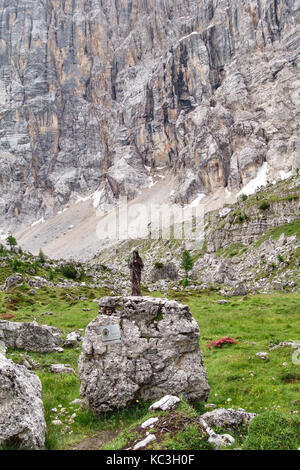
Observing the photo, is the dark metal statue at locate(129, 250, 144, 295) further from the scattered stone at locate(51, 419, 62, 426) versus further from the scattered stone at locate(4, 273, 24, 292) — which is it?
the scattered stone at locate(4, 273, 24, 292)

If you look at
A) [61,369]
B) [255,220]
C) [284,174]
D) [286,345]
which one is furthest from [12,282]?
[284,174]

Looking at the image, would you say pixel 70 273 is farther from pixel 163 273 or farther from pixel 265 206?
pixel 265 206

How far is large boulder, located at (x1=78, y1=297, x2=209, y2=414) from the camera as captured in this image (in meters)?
10.9

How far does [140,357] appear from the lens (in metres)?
11.4

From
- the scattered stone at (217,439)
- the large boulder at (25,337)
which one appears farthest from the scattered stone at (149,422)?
the large boulder at (25,337)

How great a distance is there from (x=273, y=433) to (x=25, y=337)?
15.1m

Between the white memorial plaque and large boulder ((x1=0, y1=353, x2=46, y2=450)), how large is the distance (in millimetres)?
2961

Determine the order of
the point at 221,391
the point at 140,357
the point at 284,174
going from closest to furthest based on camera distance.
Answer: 1. the point at 140,357
2. the point at 221,391
3. the point at 284,174

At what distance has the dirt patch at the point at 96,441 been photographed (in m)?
8.47

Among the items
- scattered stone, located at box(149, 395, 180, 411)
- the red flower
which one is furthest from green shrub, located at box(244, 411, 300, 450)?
the red flower

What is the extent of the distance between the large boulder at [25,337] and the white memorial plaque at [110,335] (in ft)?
28.8

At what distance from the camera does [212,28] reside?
19638 cm

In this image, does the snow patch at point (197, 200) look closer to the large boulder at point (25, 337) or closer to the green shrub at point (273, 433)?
the large boulder at point (25, 337)
